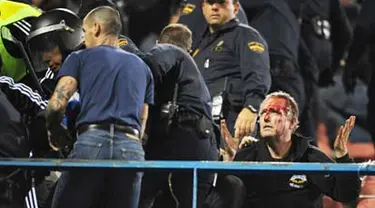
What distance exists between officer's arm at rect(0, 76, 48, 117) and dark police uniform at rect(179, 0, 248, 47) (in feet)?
5.72

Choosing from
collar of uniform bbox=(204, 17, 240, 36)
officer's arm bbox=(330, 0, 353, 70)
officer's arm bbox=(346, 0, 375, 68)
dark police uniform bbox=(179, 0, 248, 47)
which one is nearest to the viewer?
collar of uniform bbox=(204, 17, 240, 36)

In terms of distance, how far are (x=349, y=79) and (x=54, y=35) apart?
11.3ft

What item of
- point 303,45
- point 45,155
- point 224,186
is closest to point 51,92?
point 45,155

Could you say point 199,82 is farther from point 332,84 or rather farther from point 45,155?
point 332,84

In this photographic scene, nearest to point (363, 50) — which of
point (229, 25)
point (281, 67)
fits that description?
point (281, 67)

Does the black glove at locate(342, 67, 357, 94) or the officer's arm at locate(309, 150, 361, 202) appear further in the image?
the black glove at locate(342, 67, 357, 94)

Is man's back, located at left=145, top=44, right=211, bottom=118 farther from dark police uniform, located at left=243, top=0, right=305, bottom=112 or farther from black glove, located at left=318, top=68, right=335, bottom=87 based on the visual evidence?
black glove, located at left=318, top=68, right=335, bottom=87

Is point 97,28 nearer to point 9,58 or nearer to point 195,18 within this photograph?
point 9,58

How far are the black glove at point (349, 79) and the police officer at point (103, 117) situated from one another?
11.9 ft

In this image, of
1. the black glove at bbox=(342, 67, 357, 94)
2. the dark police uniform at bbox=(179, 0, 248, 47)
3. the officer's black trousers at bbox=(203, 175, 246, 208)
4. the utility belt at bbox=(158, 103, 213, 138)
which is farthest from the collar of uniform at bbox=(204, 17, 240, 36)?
the black glove at bbox=(342, 67, 357, 94)

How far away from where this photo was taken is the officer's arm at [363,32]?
12031mm

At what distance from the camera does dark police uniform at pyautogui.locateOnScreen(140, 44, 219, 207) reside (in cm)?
958

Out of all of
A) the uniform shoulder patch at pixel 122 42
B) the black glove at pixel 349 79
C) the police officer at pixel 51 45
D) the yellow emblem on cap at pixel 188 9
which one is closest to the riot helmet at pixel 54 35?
the police officer at pixel 51 45

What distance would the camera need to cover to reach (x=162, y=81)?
31.7 ft
